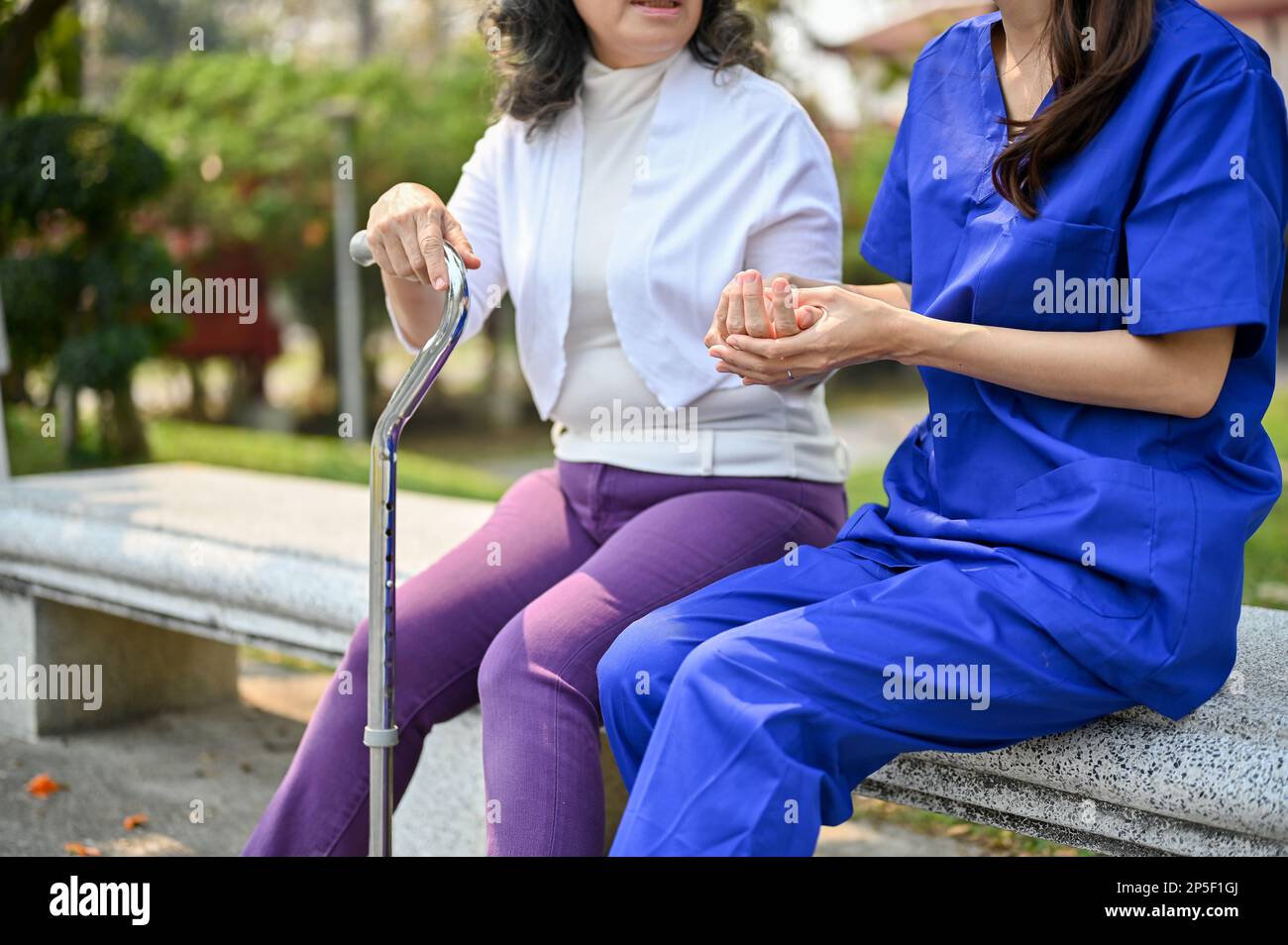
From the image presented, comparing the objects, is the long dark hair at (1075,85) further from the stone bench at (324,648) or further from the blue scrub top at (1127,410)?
the stone bench at (324,648)

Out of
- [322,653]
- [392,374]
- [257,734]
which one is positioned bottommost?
[392,374]

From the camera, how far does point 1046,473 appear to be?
184 cm

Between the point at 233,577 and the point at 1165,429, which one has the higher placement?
the point at 1165,429

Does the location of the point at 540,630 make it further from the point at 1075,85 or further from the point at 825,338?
the point at 1075,85

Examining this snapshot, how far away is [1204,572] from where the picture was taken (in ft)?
5.73

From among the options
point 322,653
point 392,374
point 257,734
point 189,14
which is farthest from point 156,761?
point 189,14

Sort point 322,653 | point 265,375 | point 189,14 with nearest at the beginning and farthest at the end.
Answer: point 322,653 → point 265,375 → point 189,14

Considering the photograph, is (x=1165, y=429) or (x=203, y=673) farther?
(x=203, y=673)

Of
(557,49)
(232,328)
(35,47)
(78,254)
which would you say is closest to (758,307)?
(557,49)

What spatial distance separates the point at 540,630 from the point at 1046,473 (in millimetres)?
735

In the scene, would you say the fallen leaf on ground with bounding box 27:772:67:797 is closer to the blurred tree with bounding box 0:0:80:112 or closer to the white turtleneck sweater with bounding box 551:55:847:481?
the white turtleneck sweater with bounding box 551:55:847:481
